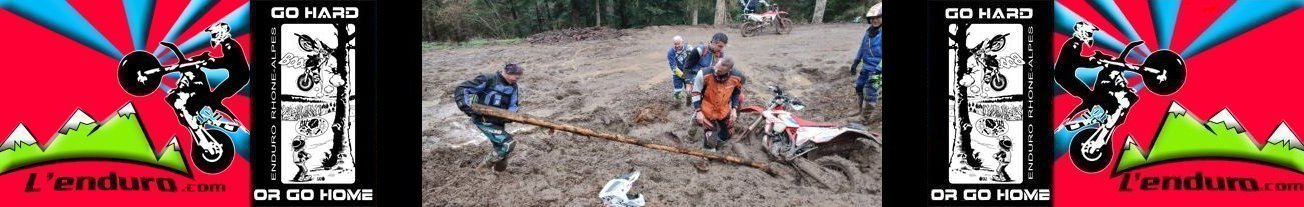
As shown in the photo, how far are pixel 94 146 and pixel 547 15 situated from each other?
149 inches

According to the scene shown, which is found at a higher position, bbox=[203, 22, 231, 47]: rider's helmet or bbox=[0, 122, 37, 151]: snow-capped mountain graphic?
bbox=[203, 22, 231, 47]: rider's helmet

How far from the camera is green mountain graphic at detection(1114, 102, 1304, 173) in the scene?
675cm

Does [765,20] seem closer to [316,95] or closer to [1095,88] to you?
[1095,88]

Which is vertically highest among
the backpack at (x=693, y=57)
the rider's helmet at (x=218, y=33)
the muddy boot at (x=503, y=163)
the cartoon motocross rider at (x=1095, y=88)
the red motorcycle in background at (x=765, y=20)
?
the red motorcycle in background at (x=765, y=20)

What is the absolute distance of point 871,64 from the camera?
24.5 ft

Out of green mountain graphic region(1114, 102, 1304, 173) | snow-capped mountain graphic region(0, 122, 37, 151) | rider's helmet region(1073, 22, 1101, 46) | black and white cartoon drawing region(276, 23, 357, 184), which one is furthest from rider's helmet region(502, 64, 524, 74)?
green mountain graphic region(1114, 102, 1304, 173)

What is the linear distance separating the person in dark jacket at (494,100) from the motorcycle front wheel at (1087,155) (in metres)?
4.60

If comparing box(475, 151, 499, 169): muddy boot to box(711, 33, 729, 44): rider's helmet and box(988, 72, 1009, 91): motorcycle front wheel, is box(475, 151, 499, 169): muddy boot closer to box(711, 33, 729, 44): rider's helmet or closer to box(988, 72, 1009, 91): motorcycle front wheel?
box(711, 33, 729, 44): rider's helmet

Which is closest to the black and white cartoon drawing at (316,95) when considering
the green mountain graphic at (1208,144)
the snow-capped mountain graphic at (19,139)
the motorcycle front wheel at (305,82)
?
the motorcycle front wheel at (305,82)

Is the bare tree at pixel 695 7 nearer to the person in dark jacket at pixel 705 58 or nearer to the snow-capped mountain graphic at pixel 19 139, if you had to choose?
the person in dark jacket at pixel 705 58

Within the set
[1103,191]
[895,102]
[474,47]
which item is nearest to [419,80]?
[474,47]

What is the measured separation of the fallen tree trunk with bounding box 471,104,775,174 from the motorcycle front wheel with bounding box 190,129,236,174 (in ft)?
6.36

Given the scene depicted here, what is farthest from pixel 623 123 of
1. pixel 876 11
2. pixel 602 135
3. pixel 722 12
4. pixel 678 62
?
pixel 876 11

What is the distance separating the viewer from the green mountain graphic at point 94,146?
22.1ft
